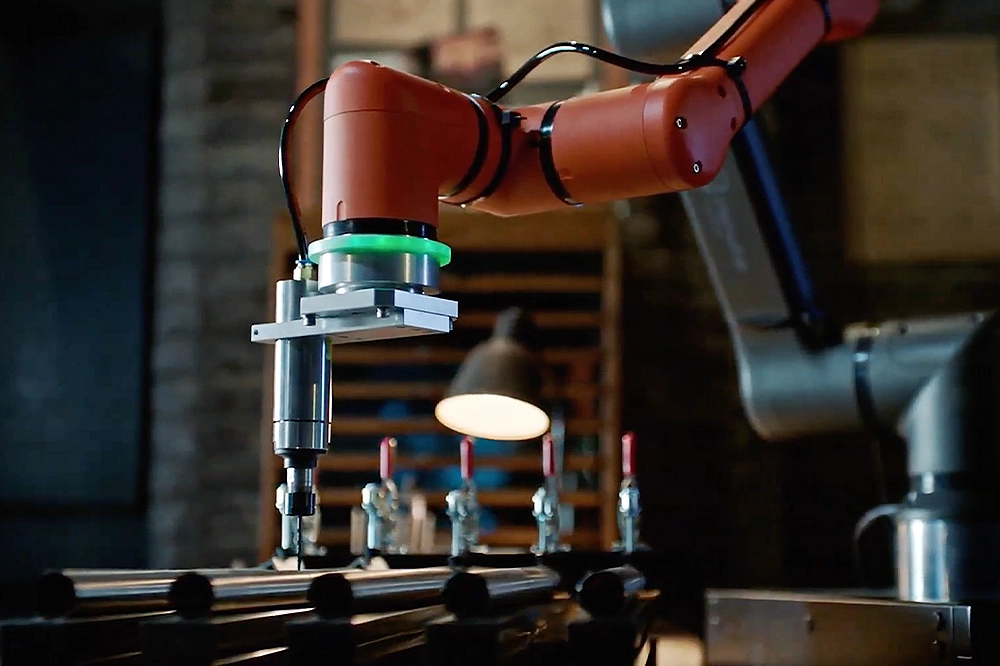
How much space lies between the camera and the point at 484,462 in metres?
3.09

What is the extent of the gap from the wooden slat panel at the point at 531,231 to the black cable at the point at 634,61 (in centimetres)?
189

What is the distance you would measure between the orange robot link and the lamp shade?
88cm

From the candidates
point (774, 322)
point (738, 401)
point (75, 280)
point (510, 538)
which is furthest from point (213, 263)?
point (774, 322)

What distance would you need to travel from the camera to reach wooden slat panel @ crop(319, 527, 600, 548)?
3.03 m

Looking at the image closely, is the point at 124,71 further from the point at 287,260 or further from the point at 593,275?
the point at 593,275

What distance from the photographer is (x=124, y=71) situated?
12.1 feet

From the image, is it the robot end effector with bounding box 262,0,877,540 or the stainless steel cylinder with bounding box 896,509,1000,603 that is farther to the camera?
the stainless steel cylinder with bounding box 896,509,1000,603

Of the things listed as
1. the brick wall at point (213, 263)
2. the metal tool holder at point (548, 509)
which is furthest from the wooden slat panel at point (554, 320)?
the metal tool holder at point (548, 509)

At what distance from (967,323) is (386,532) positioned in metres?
1.07

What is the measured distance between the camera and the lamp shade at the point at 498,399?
2.00 metres

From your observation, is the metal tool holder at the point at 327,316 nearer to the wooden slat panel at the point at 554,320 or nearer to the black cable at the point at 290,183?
the black cable at the point at 290,183

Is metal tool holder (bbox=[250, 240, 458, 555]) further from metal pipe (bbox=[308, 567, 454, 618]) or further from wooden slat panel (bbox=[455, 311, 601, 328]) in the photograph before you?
wooden slat panel (bbox=[455, 311, 601, 328])

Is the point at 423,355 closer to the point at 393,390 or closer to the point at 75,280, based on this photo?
the point at 393,390

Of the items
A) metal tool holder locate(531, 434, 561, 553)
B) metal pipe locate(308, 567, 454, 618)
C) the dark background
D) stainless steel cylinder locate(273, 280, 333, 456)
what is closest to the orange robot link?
stainless steel cylinder locate(273, 280, 333, 456)
